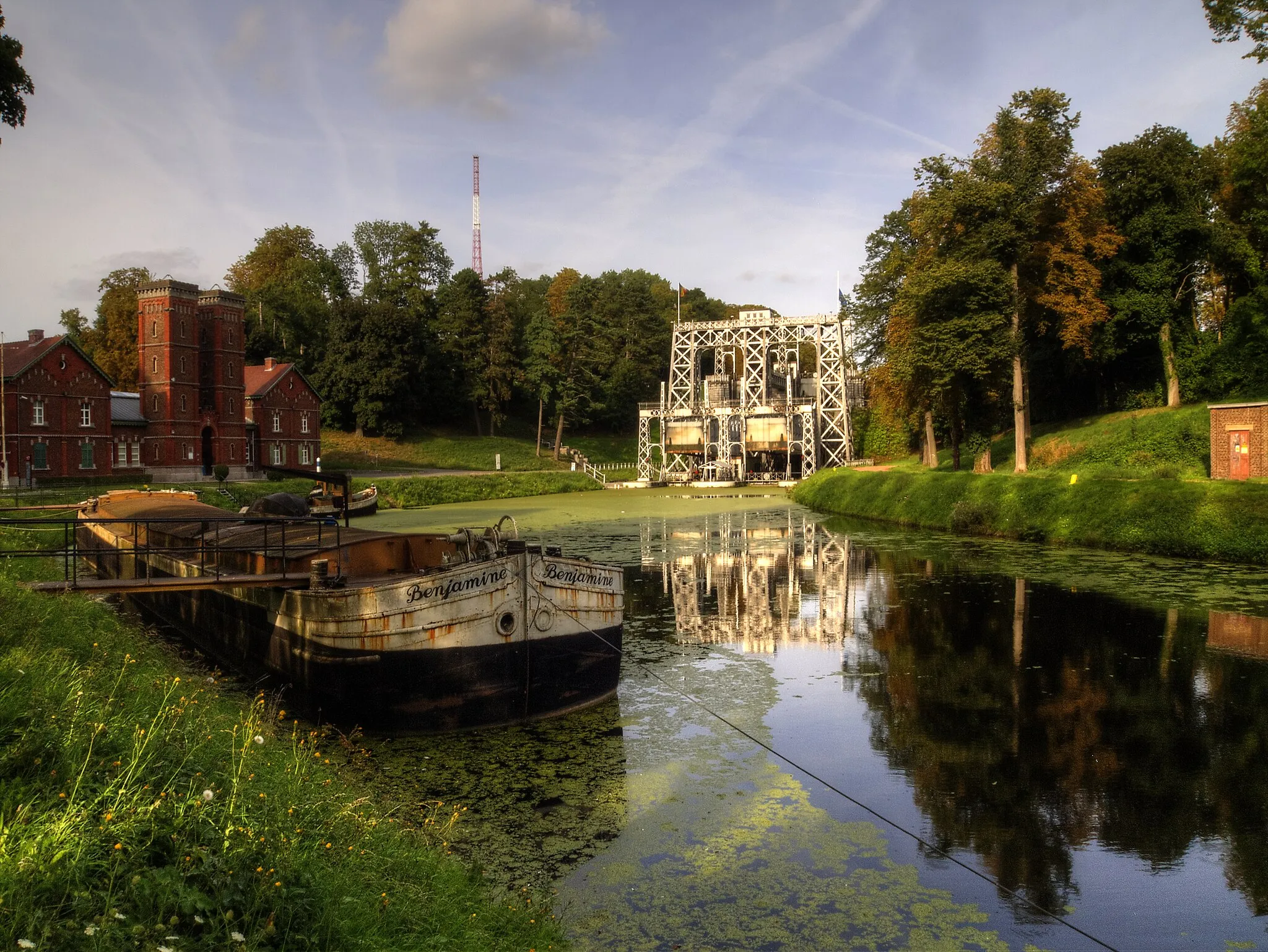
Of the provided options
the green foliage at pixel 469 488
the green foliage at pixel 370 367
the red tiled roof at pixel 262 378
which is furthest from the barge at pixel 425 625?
the green foliage at pixel 370 367

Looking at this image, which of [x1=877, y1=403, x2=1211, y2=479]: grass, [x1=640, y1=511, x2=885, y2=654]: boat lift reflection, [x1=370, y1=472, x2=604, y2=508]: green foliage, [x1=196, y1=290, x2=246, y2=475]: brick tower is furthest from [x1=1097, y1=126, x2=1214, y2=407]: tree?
[x1=196, y1=290, x2=246, y2=475]: brick tower

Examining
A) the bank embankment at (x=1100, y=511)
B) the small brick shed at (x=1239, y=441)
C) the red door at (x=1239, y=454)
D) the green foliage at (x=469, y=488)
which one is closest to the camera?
the bank embankment at (x=1100, y=511)

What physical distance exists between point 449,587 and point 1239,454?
25277 mm

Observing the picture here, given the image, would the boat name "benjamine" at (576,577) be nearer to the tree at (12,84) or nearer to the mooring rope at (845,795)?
the mooring rope at (845,795)

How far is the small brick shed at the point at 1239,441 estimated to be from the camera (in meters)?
26.2

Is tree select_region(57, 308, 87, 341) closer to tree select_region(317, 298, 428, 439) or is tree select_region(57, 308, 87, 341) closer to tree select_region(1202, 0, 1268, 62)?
tree select_region(317, 298, 428, 439)

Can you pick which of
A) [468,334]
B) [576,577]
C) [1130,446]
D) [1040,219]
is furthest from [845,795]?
[468,334]

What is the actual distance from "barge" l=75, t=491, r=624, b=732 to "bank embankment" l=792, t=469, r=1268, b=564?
1672 centimetres

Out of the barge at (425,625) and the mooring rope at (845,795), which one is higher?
the barge at (425,625)

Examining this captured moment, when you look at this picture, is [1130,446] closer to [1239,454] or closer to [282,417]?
[1239,454]

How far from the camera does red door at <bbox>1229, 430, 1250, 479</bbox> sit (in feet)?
87.2

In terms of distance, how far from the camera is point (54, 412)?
45.3m

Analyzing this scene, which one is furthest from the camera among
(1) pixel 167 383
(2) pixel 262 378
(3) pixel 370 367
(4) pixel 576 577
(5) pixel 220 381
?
(3) pixel 370 367

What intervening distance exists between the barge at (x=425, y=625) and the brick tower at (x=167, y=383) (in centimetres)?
4181
